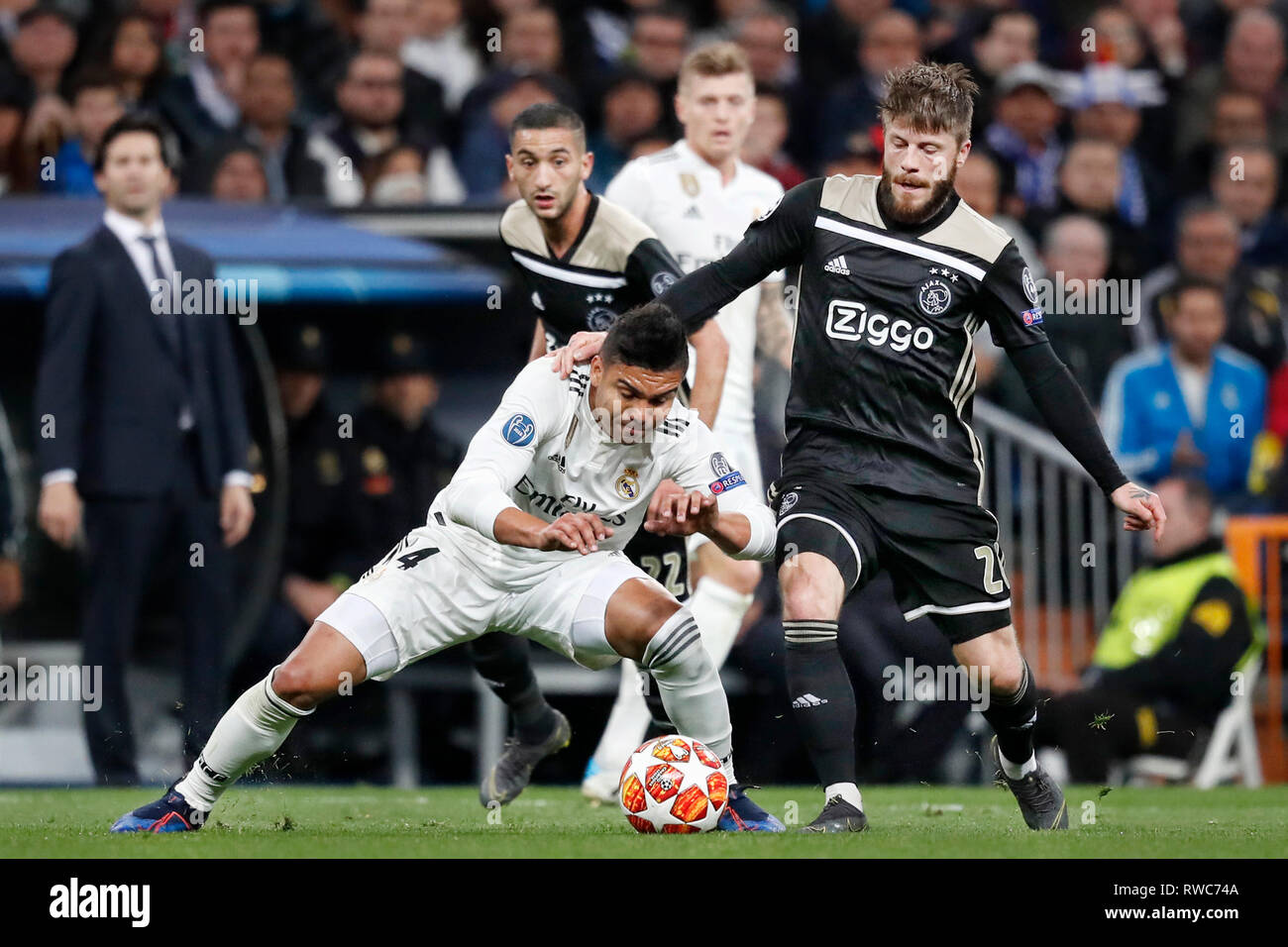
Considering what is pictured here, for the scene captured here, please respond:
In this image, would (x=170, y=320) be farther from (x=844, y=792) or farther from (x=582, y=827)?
(x=844, y=792)

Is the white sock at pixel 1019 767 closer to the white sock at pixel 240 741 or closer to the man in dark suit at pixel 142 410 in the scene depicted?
the white sock at pixel 240 741

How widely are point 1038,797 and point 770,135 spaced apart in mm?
6313

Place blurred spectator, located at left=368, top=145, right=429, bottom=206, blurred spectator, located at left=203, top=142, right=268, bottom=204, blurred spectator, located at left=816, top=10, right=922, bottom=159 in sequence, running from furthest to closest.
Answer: blurred spectator, located at left=816, top=10, right=922, bottom=159, blurred spectator, located at left=368, top=145, right=429, bottom=206, blurred spectator, located at left=203, top=142, right=268, bottom=204

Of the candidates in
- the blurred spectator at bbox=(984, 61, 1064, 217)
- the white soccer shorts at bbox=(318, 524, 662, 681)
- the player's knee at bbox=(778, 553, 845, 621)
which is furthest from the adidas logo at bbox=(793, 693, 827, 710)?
the blurred spectator at bbox=(984, 61, 1064, 217)

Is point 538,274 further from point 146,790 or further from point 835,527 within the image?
point 146,790

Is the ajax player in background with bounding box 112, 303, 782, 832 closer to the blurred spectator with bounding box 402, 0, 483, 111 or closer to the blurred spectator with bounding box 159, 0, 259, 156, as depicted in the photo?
the blurred spectator with bounding box 159, 0, 259, 156

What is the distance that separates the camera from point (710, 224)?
8.90m

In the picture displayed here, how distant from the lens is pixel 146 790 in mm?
9352

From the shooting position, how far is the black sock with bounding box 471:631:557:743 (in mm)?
8070

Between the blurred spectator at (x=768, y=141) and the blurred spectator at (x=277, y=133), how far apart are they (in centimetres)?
263

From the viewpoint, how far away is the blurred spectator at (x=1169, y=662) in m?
10.8

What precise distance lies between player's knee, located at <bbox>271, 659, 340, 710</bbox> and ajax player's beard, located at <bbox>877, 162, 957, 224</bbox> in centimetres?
242

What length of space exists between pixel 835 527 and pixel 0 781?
247 inches
